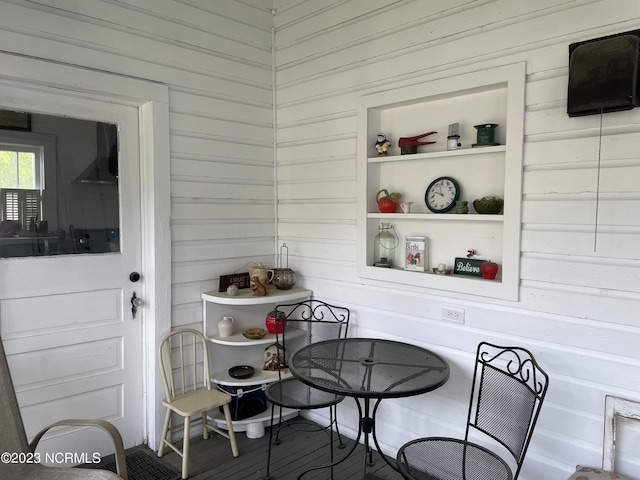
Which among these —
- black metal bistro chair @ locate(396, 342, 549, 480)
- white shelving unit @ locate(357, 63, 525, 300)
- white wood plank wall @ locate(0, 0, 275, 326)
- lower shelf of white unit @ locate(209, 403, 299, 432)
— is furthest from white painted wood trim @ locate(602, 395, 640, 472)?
white wood plank wall @ locate(0, 0, 275, 326)

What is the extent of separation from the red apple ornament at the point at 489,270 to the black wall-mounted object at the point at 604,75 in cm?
84

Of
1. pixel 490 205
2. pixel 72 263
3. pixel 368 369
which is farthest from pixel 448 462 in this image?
pixel 72 263

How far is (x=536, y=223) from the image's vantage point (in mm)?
2287

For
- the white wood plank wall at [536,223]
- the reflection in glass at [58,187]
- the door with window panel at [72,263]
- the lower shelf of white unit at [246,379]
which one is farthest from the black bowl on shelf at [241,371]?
the reflection in glass at [58,187]

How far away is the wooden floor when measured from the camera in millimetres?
2756

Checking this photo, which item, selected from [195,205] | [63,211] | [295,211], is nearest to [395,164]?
[295,211]

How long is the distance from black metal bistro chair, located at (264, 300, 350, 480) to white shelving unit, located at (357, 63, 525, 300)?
0.45 metres

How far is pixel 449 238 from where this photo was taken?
2.74 metres

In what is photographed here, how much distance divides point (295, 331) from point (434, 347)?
3.76 ft

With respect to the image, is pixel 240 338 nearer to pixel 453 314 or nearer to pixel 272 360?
pixel 272 360

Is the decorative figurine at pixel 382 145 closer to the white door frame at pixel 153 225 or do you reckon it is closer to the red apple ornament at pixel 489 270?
the red apple ornament at pixel 489 270

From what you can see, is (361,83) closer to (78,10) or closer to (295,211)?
(295,211)

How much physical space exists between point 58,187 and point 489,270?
A: 99.8 inches

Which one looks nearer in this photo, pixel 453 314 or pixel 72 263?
pixel 453 314
